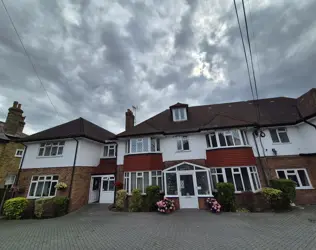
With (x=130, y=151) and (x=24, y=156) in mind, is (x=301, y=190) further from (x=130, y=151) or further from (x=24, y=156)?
(x=24, y=156)

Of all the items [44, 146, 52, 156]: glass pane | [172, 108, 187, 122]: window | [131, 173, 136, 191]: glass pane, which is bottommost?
[131, 173, 136, 191]: glass pane

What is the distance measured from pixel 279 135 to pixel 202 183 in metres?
8.00

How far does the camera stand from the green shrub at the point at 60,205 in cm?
1042

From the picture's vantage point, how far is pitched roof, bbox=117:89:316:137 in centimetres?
1184

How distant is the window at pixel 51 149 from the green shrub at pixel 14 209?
4.03 metres

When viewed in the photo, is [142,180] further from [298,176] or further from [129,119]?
[298,176]

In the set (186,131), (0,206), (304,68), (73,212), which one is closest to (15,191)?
(0,206)

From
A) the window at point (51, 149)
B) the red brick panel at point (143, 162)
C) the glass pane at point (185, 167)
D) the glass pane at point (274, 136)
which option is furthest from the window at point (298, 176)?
the window at point (51, 149)

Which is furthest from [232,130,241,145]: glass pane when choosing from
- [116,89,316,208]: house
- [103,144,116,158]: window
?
[103,144,116,158]: window

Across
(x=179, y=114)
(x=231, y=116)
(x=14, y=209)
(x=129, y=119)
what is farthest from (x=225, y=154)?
(x=14, y=209)

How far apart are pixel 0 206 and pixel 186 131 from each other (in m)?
17.3

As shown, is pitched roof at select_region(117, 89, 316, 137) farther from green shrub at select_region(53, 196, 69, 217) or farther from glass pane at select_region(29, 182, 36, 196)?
glass pane at select_region(29, 182, 36, 196)

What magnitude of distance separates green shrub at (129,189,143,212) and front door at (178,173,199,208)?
3.26 metres

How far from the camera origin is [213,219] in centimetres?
799
